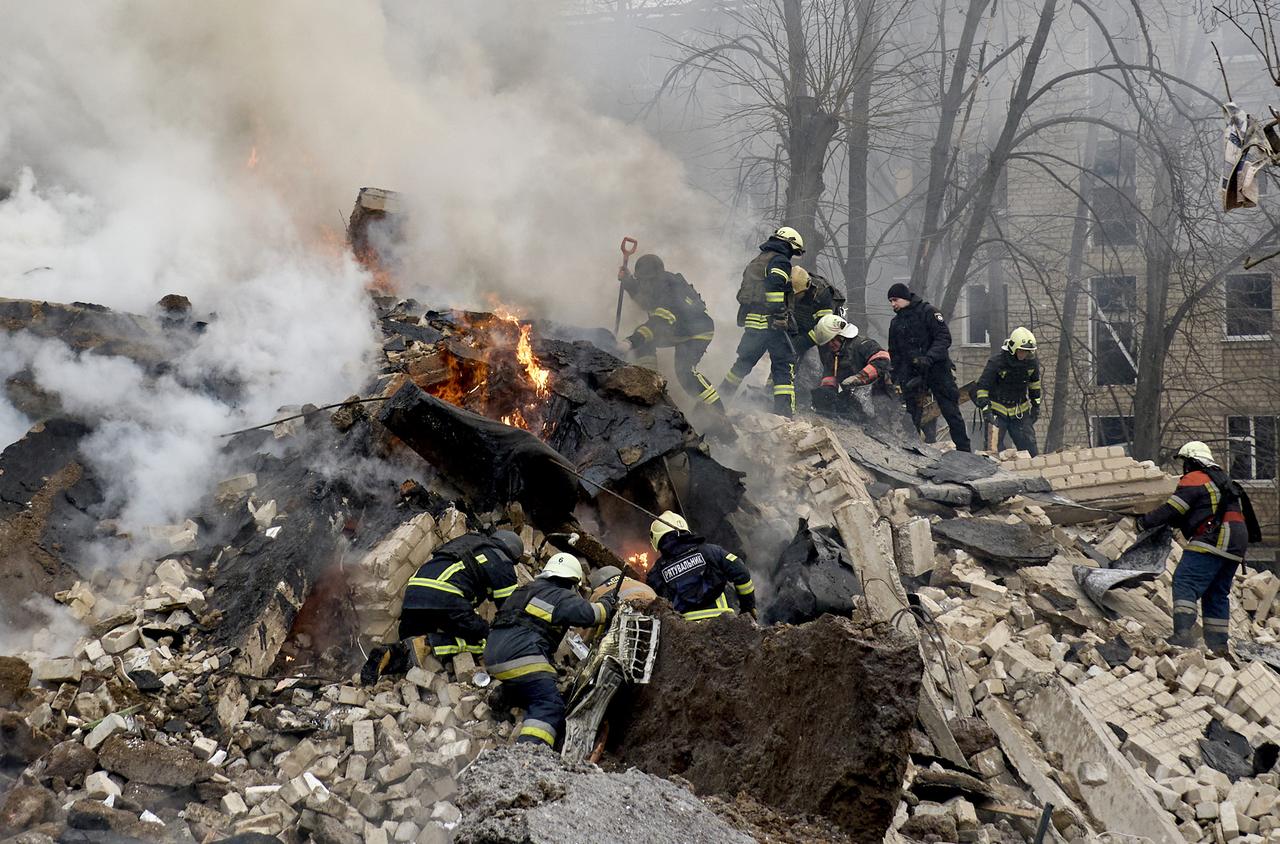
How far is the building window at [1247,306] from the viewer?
54.8 feet

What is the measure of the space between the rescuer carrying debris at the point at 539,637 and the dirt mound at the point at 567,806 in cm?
149

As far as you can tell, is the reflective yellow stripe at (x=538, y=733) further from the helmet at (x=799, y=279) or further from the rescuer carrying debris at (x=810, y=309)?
the helmet at (x=799, y=279)

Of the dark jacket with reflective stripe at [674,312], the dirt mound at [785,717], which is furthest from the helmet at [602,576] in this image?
the dark jacket with reflective stripe at [674,312]

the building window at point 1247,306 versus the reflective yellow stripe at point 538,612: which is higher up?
the building window at point 1247,306

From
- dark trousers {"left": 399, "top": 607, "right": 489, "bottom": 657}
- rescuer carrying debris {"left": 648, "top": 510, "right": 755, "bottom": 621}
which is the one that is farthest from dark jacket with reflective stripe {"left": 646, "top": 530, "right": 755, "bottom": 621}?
dark trousers {"left": 399, "top": 607, "right": 489, "bottom": 657}

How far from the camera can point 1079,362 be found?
63.2ft

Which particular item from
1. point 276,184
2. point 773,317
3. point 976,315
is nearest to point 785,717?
point 773,317

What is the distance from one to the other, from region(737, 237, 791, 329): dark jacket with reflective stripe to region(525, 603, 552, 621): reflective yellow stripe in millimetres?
5565

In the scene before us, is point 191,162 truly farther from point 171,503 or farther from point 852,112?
point 852,112

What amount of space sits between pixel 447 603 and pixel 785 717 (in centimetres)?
234

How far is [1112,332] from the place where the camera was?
19.2 m

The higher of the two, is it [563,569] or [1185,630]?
[563,569]

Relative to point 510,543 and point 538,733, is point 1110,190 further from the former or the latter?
point 538,733

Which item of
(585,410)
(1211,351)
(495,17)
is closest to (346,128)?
(495,17)
